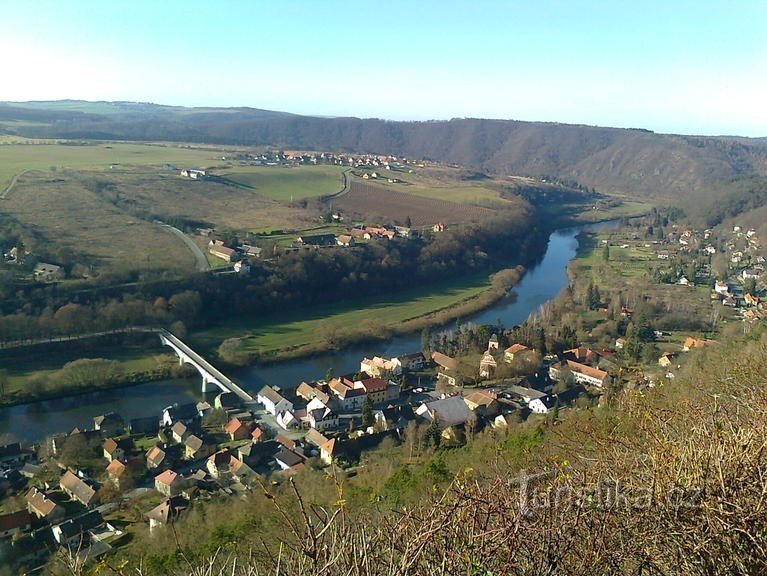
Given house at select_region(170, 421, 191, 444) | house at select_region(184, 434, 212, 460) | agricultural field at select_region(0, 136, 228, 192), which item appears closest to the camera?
house at select_region(184, 434, 212, 460)

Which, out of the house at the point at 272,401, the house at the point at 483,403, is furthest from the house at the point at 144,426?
the house at the point at 483,403

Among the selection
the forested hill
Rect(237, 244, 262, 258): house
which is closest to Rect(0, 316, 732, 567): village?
Rect(237, 244, 262, 258): house

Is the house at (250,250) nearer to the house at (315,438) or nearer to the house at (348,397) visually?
the house at (348,397)

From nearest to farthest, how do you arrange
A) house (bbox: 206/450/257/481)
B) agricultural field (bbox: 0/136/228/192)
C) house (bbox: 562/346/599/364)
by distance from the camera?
house (bbox: 206/450/257/481)
house (bbox: 562/346/599/364)
agricultural field (bbox: 0/136/228/192)

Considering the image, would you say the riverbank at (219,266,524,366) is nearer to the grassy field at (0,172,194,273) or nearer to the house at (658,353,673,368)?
the grassy field at (0,172,194,273)

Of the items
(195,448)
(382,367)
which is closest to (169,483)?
(195,448)

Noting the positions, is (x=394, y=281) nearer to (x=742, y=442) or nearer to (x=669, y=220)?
(x=742, y=442)
